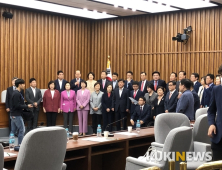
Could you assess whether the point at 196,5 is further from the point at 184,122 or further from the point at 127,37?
the point at 184,122

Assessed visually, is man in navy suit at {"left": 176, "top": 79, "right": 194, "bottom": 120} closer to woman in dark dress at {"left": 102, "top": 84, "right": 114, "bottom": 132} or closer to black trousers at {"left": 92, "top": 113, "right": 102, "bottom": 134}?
woman in dark dress at {"left": 102, "top": 84, "right": 114, "bottom": 132}

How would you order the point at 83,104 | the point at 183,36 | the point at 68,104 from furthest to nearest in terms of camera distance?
the point at 183,36 → the point at 68,104 → the point at 83,104

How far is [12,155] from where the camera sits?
348 cm

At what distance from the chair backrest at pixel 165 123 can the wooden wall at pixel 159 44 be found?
636cm

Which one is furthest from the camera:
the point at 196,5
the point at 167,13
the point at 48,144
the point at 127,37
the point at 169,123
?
the point at 127,37

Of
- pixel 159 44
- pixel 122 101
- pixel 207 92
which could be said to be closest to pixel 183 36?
pixel 159 44

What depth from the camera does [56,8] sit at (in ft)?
37.3

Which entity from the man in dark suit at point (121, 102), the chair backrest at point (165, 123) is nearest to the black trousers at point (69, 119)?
the man in dark suit at point (121, 102)

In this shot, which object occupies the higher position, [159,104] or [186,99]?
[186,99]

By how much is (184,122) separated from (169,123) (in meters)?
0.20

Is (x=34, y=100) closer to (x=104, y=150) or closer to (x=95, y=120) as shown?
(x=95, y=120)

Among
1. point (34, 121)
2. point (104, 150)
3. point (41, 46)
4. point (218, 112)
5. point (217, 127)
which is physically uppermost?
point (41, 46)

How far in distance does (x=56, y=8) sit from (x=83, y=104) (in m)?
3.46

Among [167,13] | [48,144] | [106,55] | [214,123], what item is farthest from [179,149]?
[106,55]
